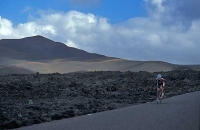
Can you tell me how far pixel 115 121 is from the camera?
14.9 metres

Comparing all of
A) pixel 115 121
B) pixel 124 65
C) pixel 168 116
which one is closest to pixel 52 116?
pixel 115 121

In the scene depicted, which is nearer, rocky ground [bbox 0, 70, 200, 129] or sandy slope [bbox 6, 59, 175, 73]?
rocky ground [bbox 0, 70, 200, 129]

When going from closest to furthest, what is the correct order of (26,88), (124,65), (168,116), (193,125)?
(193,125) < (168,116) < (26,88) < (124,65)

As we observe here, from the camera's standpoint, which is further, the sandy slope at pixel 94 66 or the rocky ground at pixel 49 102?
the sandy slope at pixel 94 66

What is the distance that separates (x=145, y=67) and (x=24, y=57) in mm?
72844

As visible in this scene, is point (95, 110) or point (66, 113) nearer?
point (66, 113)

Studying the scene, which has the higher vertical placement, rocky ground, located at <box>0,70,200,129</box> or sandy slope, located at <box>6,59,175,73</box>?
sandy slope, located at <box>6,59,175,73</box>

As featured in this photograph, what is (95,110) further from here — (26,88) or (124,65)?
(124,65)

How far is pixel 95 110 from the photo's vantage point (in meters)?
20.3

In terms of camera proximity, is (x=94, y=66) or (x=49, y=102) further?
(x=94, y=66)

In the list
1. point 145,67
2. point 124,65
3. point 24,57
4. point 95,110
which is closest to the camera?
point 95,110

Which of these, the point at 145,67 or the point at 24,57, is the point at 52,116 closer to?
the point at 145,67

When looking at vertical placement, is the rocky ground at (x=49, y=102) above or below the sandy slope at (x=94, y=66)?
below

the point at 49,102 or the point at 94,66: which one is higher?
the point at 94,66
